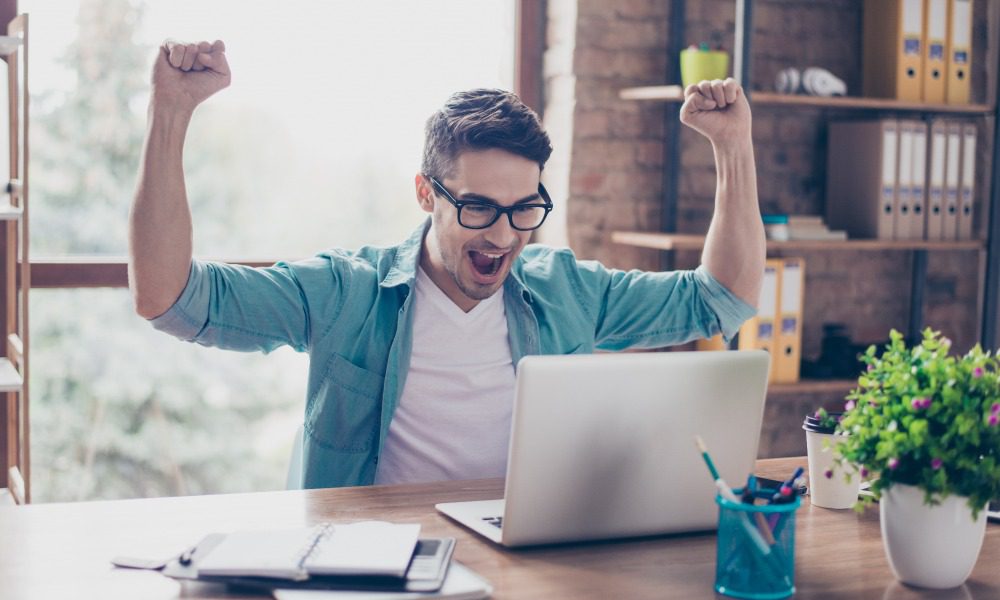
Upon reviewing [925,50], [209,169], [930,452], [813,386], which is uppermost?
[925,50]

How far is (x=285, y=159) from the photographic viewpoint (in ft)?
11.7

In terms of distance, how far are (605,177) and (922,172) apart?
968 mm

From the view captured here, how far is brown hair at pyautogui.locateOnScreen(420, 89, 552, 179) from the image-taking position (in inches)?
78.2

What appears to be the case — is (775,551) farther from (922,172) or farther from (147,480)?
(147,480)

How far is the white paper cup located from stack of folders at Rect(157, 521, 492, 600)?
0.61 meters

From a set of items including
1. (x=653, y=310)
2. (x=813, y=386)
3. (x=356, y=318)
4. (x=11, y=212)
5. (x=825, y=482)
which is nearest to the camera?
(x=825, y=482)

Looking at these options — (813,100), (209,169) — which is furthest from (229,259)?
(813,100)


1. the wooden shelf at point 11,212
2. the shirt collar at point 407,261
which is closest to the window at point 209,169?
the wooden shelf at point 11,212

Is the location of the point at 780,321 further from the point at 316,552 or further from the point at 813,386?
the point at 316,552

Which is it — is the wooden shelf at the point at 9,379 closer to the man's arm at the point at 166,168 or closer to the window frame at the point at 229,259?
the window frame at the point at 229,259

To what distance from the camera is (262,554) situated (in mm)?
1321

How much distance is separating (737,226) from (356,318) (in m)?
0.72

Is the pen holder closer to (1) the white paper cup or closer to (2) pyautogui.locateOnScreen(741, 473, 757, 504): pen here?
(2) pyautogui.locateOnScreen(741, 473, 757, 504): pen

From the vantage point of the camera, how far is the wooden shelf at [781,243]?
3.23 m
